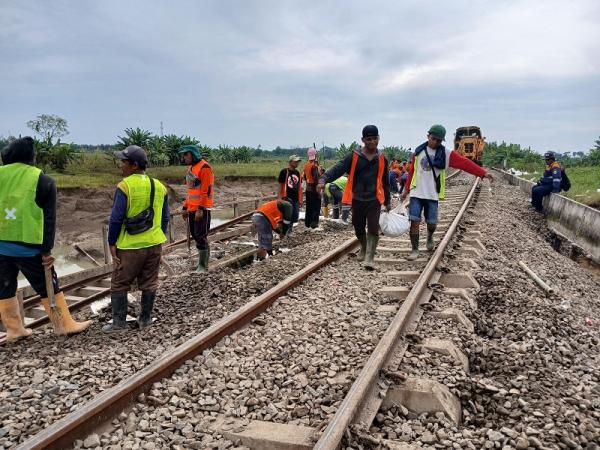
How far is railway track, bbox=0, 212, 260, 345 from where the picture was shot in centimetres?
677

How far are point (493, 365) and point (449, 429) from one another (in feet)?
3.28

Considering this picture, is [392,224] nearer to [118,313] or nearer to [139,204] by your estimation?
[139,204]

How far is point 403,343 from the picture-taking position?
3811mm

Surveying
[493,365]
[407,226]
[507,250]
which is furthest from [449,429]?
[507,250]

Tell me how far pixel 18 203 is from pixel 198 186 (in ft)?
8.98

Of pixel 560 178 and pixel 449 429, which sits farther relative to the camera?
pixel 560 178

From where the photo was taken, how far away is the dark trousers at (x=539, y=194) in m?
14.8

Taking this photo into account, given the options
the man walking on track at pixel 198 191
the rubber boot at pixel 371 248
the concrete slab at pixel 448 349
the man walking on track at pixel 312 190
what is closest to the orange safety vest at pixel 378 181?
the rubber boot at pixel 371 248

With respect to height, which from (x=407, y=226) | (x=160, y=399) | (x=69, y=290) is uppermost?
(x=407, y=226)

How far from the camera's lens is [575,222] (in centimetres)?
1207

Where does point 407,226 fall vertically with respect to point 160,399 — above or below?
above

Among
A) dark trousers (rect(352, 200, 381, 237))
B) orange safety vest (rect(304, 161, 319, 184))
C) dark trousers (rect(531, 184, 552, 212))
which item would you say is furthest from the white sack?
dark trousers (rect(531, 184, 552, 212))

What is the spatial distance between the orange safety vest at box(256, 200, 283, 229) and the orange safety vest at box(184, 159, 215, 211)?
1.15 metres

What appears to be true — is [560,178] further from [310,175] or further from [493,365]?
[493,365]
